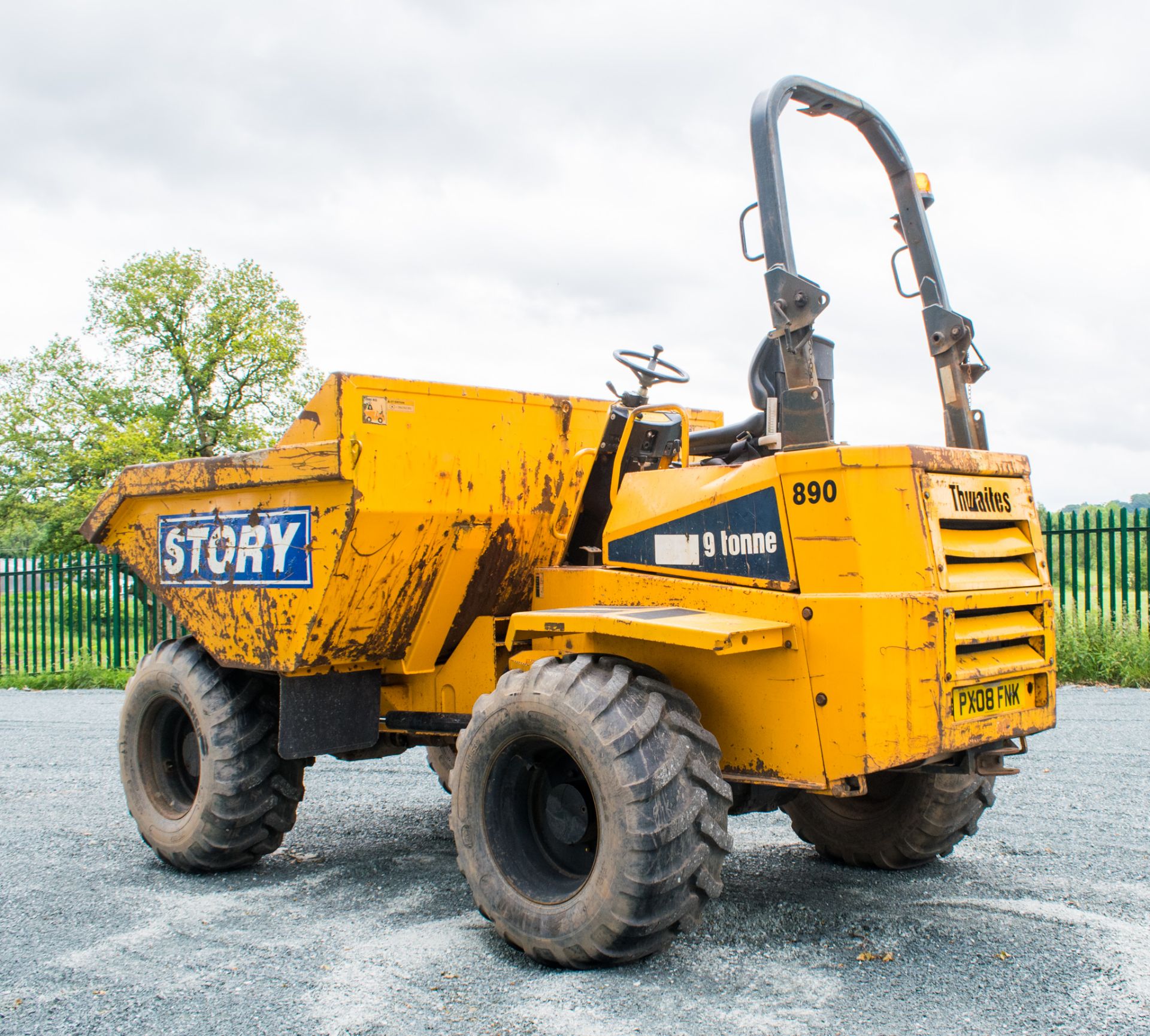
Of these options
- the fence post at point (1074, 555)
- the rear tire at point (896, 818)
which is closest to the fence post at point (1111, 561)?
the fence post at point (1074, 555)

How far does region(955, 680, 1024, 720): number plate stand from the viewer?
4012 millimetres

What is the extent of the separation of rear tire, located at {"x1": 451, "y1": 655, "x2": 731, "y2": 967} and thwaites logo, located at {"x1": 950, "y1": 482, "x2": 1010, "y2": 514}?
1224 millimetres

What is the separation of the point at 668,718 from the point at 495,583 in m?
1.58

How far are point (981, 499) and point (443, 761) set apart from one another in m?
3.77

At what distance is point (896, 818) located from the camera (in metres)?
5.13

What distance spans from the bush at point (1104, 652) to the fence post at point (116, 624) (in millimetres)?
12361

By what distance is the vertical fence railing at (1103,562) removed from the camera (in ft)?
43.4

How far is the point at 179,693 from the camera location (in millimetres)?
5805

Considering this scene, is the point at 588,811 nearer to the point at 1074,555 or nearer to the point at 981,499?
the point at 981,499

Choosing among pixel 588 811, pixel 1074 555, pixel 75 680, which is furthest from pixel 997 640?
pixel 75 680

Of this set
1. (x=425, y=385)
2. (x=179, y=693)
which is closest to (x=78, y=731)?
Answer: (x=179, y=693)

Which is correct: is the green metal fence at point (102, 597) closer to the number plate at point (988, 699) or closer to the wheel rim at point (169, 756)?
the wheel rim at point (169, 756)

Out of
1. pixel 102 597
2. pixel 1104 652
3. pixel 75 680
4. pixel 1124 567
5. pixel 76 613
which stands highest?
pixel 1124 567

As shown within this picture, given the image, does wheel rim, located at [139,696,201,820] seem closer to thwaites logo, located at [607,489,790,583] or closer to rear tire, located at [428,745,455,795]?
rear tire, located at [428,745,455,795]
